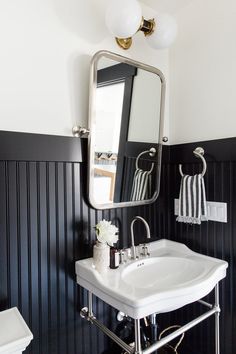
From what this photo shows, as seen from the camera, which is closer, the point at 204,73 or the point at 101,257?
the point at 101,257

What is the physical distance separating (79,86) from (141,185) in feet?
2.29

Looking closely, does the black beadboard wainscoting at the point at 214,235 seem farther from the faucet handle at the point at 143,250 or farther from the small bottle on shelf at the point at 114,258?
the small bottle on shelf at the point at 114,258

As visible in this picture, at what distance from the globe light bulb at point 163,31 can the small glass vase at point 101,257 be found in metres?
1.18

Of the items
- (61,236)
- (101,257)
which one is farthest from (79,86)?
(101,257)

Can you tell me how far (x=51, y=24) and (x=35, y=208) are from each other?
3.02 ft

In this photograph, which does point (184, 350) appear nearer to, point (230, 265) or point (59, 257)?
point (230, 265)

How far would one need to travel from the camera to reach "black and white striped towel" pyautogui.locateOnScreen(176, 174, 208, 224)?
4.98 ft

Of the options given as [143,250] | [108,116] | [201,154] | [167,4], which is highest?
[167,4]

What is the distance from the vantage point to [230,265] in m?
1.46

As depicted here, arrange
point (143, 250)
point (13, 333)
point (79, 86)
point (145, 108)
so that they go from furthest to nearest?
point (145, 108), point (143, 250), point (79, 86), point (13, 333)

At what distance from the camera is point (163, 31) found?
4.74 ft

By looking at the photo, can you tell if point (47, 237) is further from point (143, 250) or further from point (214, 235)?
point (214, 235)

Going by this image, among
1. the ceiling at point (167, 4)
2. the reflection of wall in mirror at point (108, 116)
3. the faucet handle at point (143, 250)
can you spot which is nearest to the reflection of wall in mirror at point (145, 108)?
the reflection of wall in mirror at point (108, 116)

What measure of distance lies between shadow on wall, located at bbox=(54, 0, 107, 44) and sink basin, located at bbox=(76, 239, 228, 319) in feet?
4.06
